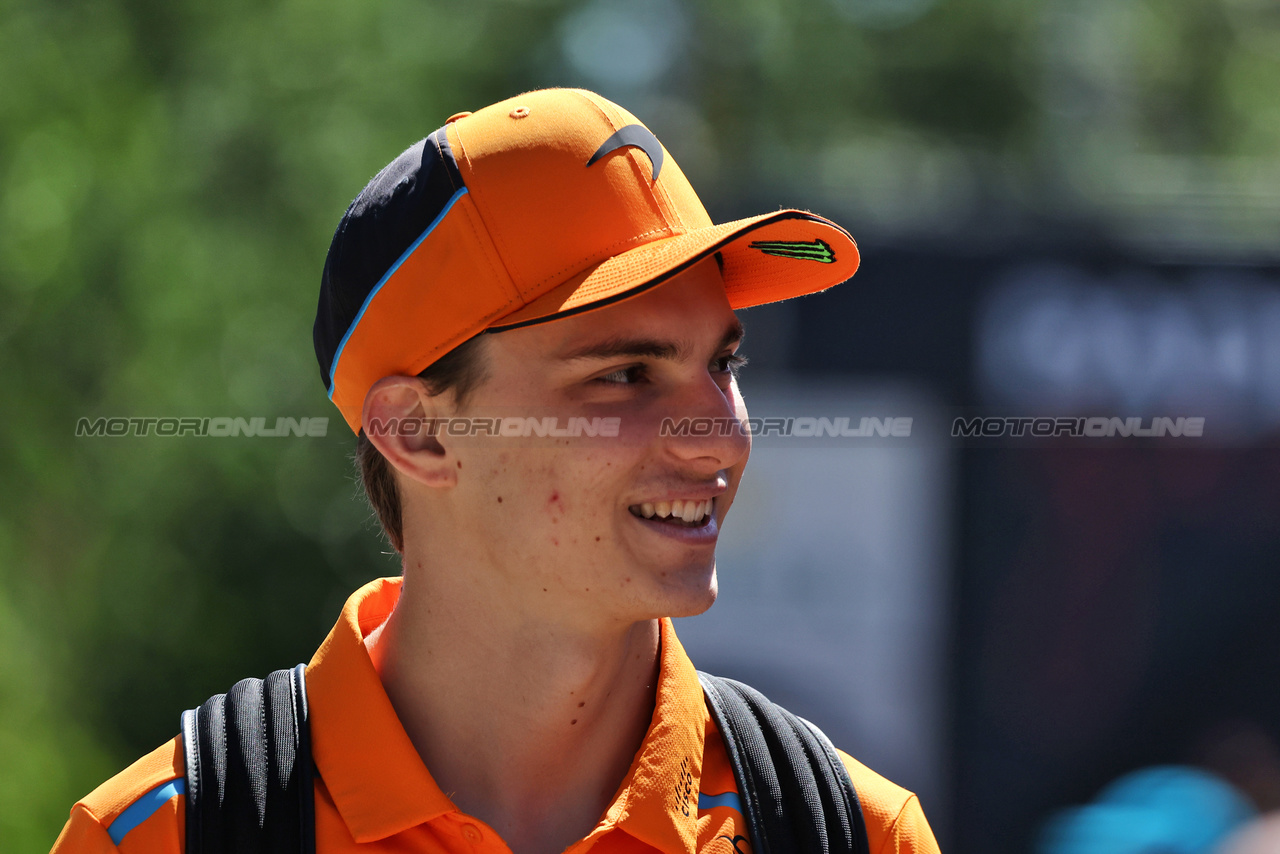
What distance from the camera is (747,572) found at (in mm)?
4930

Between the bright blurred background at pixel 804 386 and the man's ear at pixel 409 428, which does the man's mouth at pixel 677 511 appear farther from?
the bright blurred background at pixel 804 386

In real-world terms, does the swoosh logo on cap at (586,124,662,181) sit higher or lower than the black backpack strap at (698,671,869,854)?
higher

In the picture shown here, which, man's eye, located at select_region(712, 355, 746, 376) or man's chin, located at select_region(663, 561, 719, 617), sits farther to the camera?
man's eye, located at select_region(712, 355, 746, 376)

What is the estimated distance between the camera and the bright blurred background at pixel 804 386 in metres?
4.84

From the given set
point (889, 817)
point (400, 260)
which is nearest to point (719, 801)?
point (889, 817)

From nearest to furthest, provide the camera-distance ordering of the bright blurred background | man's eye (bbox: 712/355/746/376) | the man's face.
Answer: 1. the man's face
2. man's eye (bbox: 712/355/746/376)
3. the bright blurred background

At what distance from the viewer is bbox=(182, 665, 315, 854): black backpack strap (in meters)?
1.54

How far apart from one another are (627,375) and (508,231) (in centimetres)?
27

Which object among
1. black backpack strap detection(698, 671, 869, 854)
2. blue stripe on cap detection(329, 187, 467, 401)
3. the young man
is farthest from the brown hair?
black backpack strap detection(698, 671, 869, 854)

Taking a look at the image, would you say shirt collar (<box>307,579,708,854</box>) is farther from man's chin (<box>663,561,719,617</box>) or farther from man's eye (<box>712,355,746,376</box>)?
man's eye (<box>712,355,746,376</box>)

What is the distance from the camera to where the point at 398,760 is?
166cm

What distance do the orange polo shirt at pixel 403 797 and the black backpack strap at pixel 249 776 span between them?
4 centimetres

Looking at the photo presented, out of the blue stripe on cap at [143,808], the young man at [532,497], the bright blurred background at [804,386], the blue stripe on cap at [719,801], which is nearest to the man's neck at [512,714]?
the young man at [532,497]

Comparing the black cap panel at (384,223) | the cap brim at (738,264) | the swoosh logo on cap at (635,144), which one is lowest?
the cap brim at (738,264)
